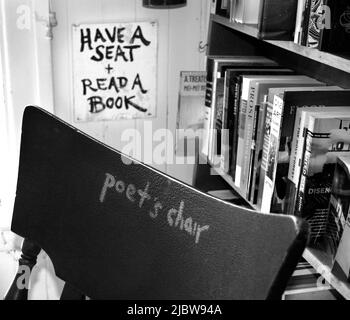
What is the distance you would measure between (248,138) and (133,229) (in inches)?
21.5

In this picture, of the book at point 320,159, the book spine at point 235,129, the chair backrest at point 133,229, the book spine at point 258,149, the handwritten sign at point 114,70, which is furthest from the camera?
the handwritten sign at point 114,70

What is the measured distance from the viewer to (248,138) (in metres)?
1.38

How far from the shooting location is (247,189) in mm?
1382

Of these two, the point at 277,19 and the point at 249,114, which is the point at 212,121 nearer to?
the point at 249,114

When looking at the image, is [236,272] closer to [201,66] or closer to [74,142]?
[74,142]

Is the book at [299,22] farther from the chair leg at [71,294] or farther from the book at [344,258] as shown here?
the chair leg at [71,294]

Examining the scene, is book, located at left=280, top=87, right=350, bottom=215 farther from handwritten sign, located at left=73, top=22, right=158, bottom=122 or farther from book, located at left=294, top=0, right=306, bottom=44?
handwritten sign, located at left=73, top=22, right=158, bottom=122

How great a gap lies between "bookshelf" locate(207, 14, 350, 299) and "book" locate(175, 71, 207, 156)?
0.46 ft

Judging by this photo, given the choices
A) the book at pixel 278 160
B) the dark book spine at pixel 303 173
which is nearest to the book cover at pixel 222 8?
the book at pixel 278 160

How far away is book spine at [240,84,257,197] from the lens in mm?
1348

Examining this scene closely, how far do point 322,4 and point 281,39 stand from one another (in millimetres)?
167

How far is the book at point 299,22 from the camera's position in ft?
3.67

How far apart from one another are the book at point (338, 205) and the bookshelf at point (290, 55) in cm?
4
